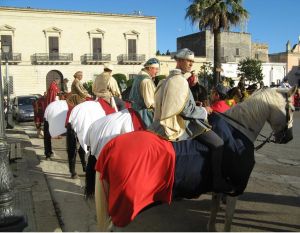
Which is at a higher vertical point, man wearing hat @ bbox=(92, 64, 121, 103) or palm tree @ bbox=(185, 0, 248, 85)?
palm tree @ bbox=(185, 0, 248, 85)

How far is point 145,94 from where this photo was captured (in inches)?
217

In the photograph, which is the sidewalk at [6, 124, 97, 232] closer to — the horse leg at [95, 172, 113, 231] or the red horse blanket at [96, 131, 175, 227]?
the horse leg at [95, 172, 113, 231]

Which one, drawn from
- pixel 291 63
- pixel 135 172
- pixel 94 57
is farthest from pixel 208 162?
pixel 291 63

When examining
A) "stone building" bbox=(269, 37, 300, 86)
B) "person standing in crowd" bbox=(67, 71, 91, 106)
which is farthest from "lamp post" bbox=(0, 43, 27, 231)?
"stone building" bbox=(269, 37, 300, 86)

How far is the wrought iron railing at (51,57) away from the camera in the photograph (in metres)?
51.9

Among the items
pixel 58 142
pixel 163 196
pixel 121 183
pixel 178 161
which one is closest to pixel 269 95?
pixel 178 161

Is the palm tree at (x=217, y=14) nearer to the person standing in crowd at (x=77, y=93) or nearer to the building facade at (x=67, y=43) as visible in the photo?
the person standing in crowd at (x=77, y=93)

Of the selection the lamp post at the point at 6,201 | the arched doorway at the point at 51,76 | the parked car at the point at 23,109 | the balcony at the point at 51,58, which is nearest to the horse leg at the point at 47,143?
the lamp post at the point at 6,201

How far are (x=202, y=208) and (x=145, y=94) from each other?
6.66ft

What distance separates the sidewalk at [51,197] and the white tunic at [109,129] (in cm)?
98

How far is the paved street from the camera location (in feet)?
17.9

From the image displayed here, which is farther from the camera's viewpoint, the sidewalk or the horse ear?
the sidewalk

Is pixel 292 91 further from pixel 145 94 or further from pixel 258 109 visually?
pixel 145 94

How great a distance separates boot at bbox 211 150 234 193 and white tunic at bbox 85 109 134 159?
1224 mm
